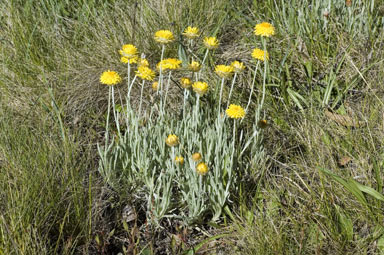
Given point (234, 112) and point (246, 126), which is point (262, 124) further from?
point (246, 126)

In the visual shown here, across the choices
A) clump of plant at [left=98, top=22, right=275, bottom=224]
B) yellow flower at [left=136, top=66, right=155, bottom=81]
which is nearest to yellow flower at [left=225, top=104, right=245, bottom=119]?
clump of plant at [left=98, top=22, right=275, bottom=224]

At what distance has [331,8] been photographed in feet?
8.96

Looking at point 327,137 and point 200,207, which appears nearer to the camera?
point 200,207

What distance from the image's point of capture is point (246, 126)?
2168 mm

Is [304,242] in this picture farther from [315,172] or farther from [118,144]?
[118,144]

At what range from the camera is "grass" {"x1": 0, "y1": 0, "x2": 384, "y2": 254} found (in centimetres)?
164

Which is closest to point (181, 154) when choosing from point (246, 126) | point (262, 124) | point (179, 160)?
point (179, 160)

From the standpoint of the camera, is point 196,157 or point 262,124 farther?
point 262,124

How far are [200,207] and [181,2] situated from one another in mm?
1446

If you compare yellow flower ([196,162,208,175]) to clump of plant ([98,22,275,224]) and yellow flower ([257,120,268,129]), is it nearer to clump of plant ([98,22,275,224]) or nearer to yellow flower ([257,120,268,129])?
clump of plant ([98,22,275,224])

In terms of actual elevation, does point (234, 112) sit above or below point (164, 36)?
below

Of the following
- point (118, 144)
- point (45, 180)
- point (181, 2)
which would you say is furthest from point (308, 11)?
point (45, 180)

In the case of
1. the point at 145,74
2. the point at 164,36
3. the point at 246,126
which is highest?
the point at 164,36

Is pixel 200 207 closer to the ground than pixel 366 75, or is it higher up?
closer to the ground
